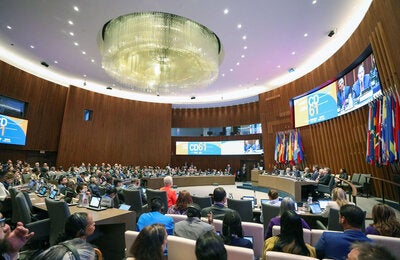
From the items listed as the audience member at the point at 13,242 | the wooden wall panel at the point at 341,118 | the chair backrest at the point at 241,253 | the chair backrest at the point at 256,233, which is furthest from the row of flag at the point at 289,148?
the audience member at the point at 13,242

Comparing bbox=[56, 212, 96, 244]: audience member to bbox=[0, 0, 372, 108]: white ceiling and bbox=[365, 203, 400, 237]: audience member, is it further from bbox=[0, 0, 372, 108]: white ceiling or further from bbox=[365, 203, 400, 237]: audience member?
bbox=[0, 0, 372, 108]: white ceiling

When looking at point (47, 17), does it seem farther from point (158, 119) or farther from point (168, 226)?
point (158, 119)

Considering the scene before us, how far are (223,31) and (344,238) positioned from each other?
8242 mm

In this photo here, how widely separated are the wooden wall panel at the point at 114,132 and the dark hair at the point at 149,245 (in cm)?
1467

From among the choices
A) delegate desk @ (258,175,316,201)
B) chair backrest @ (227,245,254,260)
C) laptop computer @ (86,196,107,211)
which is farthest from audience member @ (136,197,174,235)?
delegate desk @ (258,175,316,201)

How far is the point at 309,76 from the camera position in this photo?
11.4 metres

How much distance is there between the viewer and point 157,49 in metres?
8.62

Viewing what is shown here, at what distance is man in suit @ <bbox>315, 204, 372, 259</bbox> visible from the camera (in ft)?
6.21

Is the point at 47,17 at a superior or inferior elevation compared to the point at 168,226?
superior

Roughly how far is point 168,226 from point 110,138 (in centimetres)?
1478

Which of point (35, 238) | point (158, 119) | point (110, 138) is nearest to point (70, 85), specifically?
point (110, 138)

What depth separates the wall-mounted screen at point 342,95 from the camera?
736cm

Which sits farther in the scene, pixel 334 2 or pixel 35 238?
pixel 334 2

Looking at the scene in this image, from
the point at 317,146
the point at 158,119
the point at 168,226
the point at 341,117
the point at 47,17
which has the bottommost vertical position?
the point at 168,226
